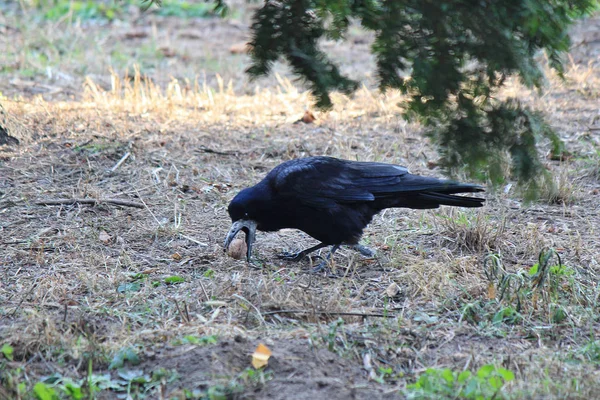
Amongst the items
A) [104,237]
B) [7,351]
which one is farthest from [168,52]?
[7,351]

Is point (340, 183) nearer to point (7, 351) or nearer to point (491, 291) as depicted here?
point (491, 291)

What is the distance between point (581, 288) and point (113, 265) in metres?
3.19

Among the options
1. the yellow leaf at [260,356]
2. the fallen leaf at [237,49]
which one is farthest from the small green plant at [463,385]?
the fallen leaf at [237,49]

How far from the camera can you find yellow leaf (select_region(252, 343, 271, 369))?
11.4ft

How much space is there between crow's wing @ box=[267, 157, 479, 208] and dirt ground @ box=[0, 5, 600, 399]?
0.48 m

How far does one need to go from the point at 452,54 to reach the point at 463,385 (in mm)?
1524

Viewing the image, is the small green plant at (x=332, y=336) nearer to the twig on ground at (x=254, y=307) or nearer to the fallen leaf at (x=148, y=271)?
the twig on ground at (x=254, y=307)

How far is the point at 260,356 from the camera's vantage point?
3.50 metres

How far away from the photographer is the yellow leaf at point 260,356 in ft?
11.4

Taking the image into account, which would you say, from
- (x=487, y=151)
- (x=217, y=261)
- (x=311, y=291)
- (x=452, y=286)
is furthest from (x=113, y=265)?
(x=487, y=151)

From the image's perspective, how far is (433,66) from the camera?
327cm

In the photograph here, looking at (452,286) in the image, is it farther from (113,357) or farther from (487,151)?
(113,357)

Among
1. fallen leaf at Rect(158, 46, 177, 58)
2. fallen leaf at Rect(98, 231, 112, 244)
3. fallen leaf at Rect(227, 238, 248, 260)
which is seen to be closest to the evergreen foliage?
fallen leaf at Rect(227, 238, 248, 260)

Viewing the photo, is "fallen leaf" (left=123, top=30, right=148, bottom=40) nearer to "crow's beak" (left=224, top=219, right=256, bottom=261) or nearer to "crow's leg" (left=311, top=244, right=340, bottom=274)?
"crow's beak" (left=224, top=219, right=256, bottom=261)
